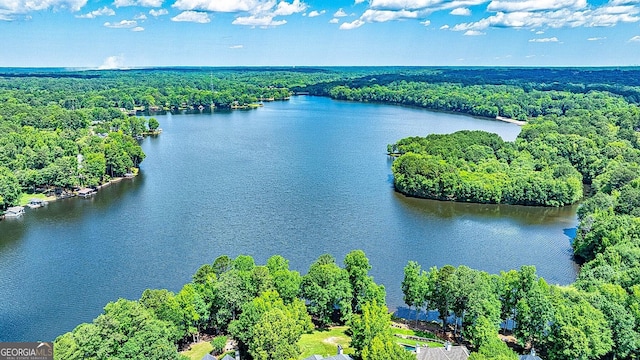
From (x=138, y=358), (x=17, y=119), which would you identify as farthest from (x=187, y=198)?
(x=17, y=119)

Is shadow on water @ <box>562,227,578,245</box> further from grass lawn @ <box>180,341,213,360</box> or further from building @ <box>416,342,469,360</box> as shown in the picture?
grass lawn @ <box>180,341,213,360</box>

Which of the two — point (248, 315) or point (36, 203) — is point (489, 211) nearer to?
point (248, 315)

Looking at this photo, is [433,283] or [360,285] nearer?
[433,283]

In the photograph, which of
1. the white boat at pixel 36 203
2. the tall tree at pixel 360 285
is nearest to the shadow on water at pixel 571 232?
the tall tree at pixel 360 285

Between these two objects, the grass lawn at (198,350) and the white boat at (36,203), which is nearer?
the grass lawn at (198,350)

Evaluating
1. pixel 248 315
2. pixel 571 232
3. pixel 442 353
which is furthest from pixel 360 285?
pixel 571 232

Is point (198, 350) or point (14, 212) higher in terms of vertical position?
point (14, 212)

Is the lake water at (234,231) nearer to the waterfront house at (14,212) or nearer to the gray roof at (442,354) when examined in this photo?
the waterfront house at (14,212)
